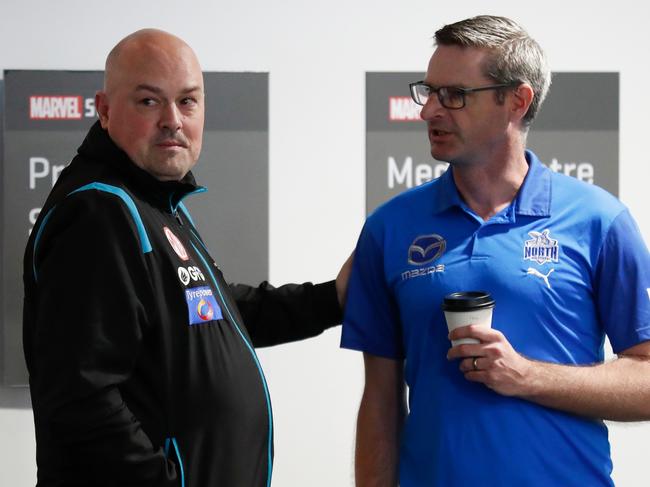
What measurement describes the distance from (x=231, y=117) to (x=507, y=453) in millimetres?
1650

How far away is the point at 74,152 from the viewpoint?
Result: 279cm

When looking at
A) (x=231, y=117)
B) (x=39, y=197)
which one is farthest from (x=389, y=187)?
(x=39, y=197)

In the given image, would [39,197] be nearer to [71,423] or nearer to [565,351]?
[71,423]

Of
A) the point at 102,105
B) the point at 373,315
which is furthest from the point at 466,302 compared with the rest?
the point at 102,105

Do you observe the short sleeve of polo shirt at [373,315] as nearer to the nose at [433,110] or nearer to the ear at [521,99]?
the nose at [433,110]

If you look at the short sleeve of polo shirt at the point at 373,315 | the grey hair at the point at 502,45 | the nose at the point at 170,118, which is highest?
the grey hair at the point at 502,45

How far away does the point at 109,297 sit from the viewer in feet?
4.99

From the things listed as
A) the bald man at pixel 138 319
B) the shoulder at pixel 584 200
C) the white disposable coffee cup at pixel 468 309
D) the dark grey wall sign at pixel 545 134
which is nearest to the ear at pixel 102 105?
the bald man at pixel 138 319

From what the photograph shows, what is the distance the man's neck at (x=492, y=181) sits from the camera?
168 cm

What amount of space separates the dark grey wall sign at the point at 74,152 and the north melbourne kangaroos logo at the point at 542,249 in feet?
4.56

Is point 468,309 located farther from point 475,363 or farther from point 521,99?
point 521,99

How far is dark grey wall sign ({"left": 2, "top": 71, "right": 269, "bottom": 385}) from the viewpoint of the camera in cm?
276

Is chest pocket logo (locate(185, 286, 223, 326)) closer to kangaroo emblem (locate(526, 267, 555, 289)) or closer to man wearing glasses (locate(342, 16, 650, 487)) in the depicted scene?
man wearing glasses (locate(342, 16, 650, 487))

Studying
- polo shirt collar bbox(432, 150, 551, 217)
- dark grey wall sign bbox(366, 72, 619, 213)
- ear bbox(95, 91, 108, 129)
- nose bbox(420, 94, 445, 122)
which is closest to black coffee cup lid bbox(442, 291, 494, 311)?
polo shirt collar bbox(432, 150, 551, 217)
